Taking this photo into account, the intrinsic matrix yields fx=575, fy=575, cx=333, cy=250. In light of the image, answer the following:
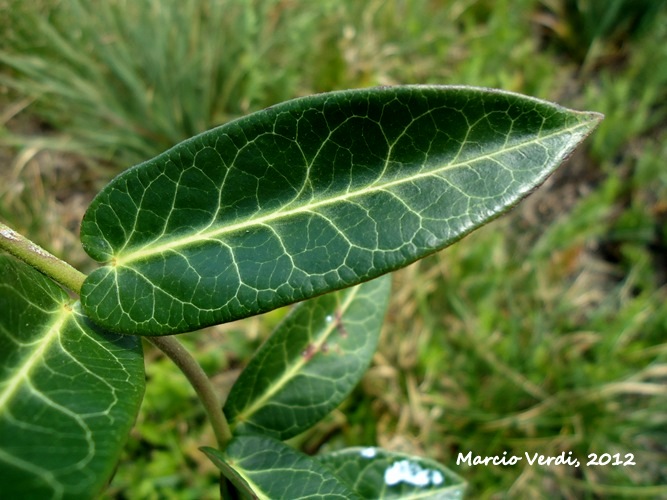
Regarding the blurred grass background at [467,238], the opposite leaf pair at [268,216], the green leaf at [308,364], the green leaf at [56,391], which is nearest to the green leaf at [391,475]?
the green leaf at [308,364]

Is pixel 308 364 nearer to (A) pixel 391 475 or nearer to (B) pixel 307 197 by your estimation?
(A) pixel 391 475

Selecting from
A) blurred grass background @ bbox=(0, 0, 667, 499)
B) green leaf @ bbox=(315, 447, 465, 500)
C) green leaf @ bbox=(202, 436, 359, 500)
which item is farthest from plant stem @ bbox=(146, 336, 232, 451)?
blurred grass background @ bbox=(0, 0, 667, 499)

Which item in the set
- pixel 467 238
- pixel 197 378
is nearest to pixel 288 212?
pixel 197 378

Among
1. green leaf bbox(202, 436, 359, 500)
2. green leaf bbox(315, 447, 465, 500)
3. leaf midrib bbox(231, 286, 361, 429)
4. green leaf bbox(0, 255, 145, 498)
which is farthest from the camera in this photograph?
green leaf bbox(315, 447, 465, 500)

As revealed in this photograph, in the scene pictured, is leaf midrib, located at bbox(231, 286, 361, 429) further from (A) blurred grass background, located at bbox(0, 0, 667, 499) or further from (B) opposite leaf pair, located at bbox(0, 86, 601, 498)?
(A) blurred grass background, located at bbox(0, 0, 667, 499)

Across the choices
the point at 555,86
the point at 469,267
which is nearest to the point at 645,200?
the point at 555,86

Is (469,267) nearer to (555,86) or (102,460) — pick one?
(555,86)

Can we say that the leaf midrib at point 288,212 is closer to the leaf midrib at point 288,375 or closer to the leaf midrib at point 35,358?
the leaf midrib at point 35,358
